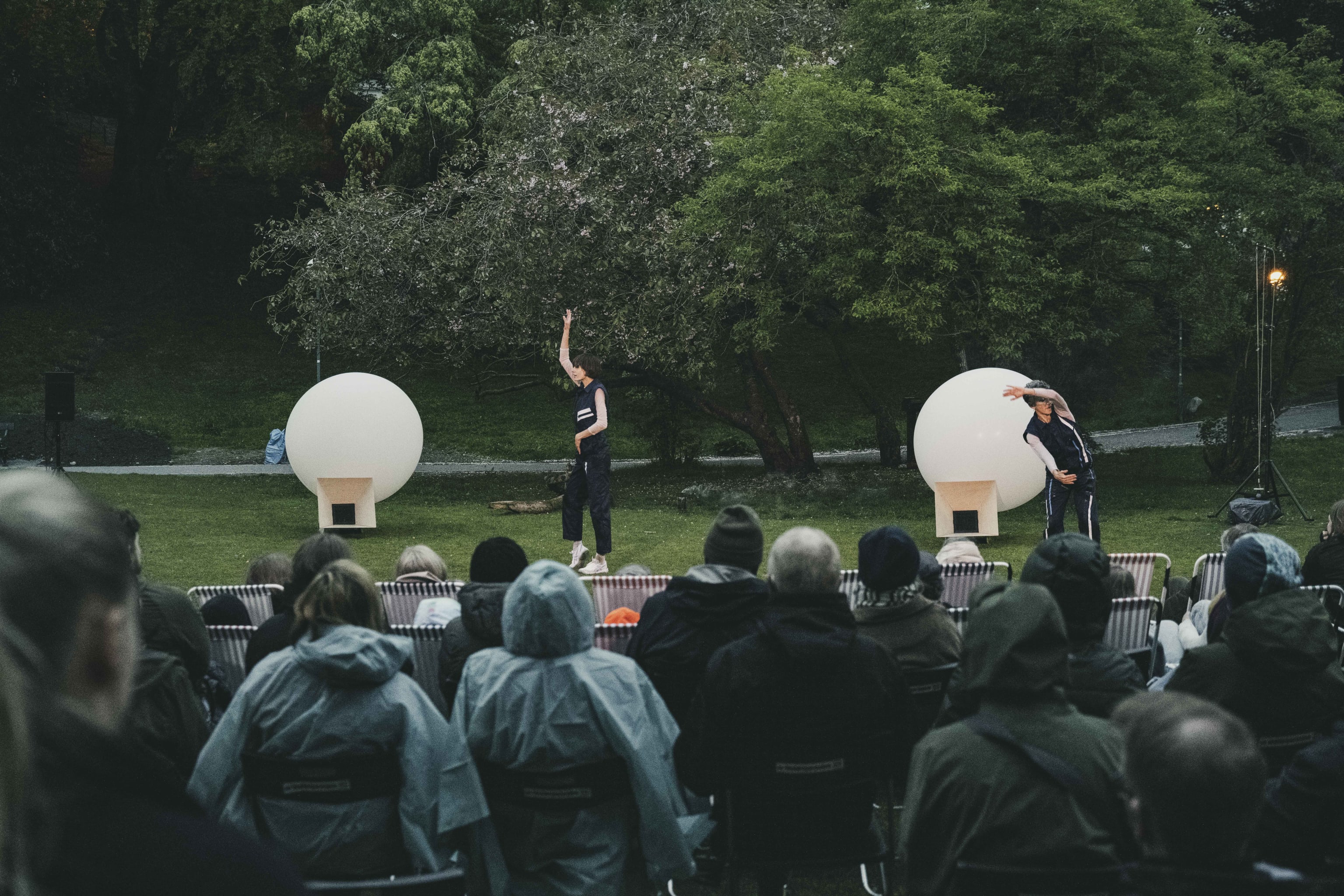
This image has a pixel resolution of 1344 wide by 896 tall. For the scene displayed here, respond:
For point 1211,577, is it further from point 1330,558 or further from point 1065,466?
point 1065,466

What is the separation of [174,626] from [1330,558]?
5283 millimetres

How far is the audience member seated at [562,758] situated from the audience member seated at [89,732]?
224 cm

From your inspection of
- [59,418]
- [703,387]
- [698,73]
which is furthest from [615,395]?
[59,418]

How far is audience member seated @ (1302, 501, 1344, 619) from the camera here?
6.09 metres

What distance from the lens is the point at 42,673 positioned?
1.25 m

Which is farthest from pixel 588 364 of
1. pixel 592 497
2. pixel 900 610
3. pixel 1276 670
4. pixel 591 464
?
pixel 1276 670

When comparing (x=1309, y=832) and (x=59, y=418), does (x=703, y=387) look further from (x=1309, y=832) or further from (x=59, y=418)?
(x=1309, y=832)

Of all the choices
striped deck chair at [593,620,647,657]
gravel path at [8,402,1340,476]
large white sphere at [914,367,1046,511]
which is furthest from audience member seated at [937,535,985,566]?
gravel path at [8,402,1340,476]

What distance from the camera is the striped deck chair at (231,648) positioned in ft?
16.9

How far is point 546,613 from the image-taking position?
3.62 meters

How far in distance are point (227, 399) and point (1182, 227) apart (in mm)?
22315

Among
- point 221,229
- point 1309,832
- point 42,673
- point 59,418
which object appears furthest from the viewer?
point 221,229

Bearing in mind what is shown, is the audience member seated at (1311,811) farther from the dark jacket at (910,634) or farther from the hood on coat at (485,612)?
the hood on coat at (485,612)

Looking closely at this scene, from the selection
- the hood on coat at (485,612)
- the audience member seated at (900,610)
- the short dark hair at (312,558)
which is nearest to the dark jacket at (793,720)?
the audience member seated at (900,610)
